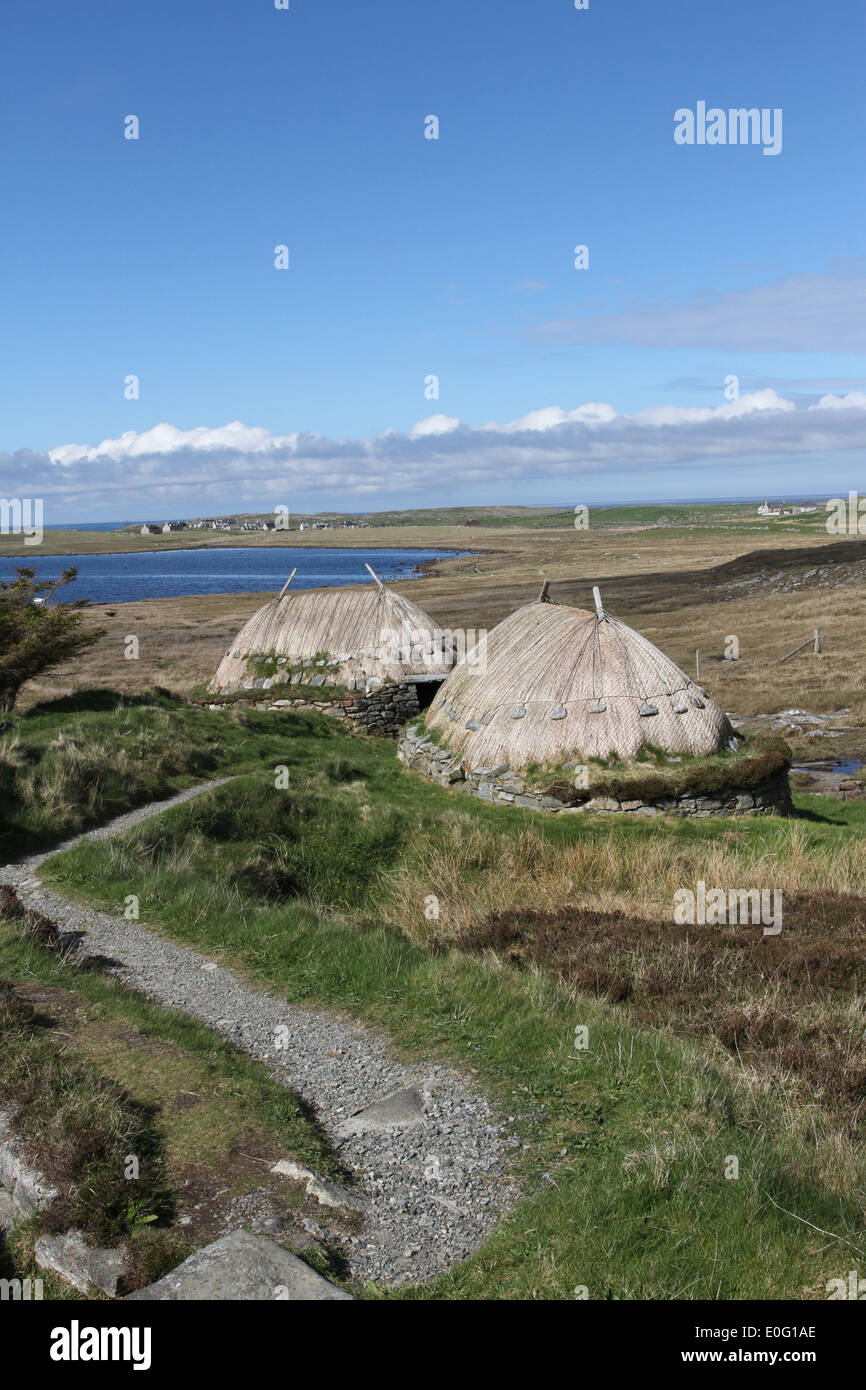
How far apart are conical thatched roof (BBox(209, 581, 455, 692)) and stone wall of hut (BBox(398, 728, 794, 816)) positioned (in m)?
6.76

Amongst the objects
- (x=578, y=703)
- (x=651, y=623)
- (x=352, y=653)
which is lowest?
(x=578, y=703)

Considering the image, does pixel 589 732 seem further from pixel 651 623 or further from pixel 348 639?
pixel 651 623

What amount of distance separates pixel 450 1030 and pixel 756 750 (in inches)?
525

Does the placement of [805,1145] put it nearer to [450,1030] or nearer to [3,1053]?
[450,1030]

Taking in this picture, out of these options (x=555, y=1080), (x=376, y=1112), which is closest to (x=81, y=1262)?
(x=376, y=1112)

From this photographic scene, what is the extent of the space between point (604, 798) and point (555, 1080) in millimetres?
11485

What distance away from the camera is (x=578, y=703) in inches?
794

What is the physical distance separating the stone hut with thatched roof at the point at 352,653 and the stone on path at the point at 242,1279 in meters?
22.2

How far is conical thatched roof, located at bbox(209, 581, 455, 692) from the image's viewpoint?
2816 centimetres

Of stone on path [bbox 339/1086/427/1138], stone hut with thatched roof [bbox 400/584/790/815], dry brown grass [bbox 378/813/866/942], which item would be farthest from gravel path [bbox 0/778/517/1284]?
stone hut with thatched roof [bbox 400/584/790/815]

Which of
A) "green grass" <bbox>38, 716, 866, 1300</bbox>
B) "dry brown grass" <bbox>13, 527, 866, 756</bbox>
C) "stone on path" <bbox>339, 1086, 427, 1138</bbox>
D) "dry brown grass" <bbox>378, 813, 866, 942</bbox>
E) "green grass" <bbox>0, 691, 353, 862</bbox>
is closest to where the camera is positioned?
"green grass" <bbox>38, 716, 866, 1300</bbox>

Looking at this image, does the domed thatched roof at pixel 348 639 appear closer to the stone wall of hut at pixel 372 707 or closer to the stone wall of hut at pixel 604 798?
the stone wall of hut at pixel 372 707

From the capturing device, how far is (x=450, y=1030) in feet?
29.7

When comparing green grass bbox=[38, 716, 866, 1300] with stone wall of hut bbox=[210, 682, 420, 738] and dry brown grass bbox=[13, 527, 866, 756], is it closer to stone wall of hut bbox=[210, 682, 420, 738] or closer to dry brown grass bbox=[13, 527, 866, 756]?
stone wall of hut bbox=[210, 682, 420, 738]
